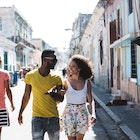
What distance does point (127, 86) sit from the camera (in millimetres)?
14625

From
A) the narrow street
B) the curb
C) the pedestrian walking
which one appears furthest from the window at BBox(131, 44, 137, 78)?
the pedestrian walking

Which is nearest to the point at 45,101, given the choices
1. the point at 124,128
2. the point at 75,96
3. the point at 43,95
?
the point at 43,95

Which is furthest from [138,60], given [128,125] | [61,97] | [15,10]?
[15,10]

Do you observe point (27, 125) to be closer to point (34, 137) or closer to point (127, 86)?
point (34, 137)

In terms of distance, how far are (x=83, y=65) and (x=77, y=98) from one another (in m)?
0.39

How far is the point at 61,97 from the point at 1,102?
1450 millimetres

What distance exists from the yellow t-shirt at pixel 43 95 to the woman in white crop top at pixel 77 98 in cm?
14

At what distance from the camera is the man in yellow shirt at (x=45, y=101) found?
4.50m

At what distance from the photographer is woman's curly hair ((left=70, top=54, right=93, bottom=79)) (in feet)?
15.0

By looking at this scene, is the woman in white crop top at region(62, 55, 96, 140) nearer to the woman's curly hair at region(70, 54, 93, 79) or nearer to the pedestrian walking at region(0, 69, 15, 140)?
the woman's curly hair at region(70, 54, 93, 79)

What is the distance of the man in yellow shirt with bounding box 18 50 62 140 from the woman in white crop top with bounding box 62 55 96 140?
13 cm

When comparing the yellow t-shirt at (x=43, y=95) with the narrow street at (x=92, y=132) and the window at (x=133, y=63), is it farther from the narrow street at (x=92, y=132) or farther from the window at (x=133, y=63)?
the window at (x=133, y=63)

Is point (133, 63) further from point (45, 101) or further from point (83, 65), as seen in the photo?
point (45, 101)

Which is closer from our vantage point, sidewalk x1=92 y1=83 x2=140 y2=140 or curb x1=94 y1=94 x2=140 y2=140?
curb x1=94 y1=94 x2=140 y2=140
